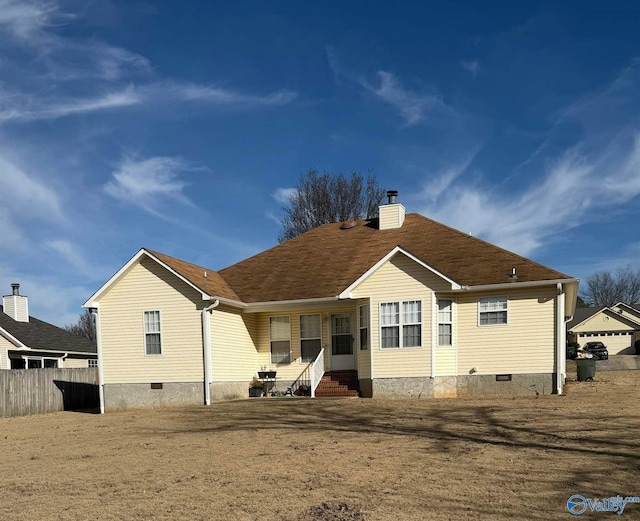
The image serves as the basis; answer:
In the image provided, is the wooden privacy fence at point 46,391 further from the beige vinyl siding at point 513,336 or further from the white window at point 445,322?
the beige vinyl siding at point 513,336

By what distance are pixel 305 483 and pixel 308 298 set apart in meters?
11.8

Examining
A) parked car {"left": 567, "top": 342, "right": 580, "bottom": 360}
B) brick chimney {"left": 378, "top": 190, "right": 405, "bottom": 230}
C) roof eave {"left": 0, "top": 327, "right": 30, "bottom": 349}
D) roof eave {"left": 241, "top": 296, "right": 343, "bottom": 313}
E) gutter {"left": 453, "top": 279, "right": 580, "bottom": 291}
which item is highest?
brick chimney {"left": 378, "top": 190, "right": 405, "bottom": 230}

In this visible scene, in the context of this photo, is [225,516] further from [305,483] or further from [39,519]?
[39,519]

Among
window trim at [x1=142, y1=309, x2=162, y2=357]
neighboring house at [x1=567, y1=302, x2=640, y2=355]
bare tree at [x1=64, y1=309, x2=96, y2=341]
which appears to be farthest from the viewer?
bare tree at [x1=64, y1=309, x2=96, y2=341]

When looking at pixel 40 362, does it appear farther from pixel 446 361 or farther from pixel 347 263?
pixel 446 361

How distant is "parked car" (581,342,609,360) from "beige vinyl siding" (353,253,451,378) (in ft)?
101

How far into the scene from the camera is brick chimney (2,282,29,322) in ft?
102

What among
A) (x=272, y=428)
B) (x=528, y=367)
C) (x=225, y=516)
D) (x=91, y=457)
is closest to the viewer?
(x=225, y=516)

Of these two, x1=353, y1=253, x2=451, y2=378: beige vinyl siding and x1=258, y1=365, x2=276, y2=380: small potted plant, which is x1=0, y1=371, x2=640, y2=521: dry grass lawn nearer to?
x1=353, y1=253, x2=451, y2=378: beige vinyl siding

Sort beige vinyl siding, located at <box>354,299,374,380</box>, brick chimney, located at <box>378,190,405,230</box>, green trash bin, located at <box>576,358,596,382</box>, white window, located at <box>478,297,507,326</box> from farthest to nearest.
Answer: brick chimney, located at <box>378,190,405,230</box>, green trash bin, located at <box>576,358,596,382</box>, beige vinyl siding, located at <box>354,299,374,380</box>, white window, located at <box>478,297,507,326</box>

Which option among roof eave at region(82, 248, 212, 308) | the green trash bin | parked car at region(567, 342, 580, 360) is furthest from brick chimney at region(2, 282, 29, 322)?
parked car at region(567, 342, 580, 360)

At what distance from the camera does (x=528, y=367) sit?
17.2 metres

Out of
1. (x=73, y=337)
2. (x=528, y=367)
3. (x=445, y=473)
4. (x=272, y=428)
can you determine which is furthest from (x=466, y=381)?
(x=73, y=337)

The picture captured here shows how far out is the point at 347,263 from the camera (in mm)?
21125
